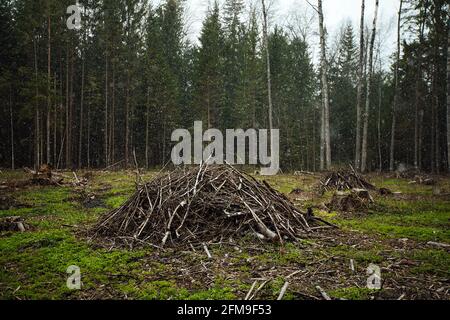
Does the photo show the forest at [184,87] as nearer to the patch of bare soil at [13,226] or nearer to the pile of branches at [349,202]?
the pile of branches at [349,202]

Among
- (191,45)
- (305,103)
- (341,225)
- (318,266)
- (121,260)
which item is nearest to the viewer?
(318,266)

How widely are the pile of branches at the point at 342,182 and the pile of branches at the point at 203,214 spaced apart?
19.3 ft

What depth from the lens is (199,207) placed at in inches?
246

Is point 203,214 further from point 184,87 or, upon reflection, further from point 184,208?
point 184,87

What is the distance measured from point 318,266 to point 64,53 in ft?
98.3

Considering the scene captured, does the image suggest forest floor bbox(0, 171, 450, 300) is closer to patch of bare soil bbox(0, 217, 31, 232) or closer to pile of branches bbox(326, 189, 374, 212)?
patch of bare soil bbox(0, 217, 31, 232)

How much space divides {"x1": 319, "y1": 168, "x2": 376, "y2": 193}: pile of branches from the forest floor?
475 cm

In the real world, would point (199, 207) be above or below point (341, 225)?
above

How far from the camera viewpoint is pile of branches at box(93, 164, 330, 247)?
578 cm

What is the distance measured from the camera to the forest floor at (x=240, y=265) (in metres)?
3.93

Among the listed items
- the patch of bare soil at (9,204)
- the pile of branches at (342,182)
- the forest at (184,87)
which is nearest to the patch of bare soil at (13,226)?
the patch of bare soil at (9,204)

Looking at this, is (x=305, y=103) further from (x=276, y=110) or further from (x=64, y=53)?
(x=64, y=53)

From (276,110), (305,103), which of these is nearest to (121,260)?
(276,110)

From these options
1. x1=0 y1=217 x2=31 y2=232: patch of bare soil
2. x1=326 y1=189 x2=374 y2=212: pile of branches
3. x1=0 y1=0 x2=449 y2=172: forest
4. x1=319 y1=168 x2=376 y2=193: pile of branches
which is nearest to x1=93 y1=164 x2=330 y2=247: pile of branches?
x1=0 y1=217 x2=31 y2=232: patch of bare soil
